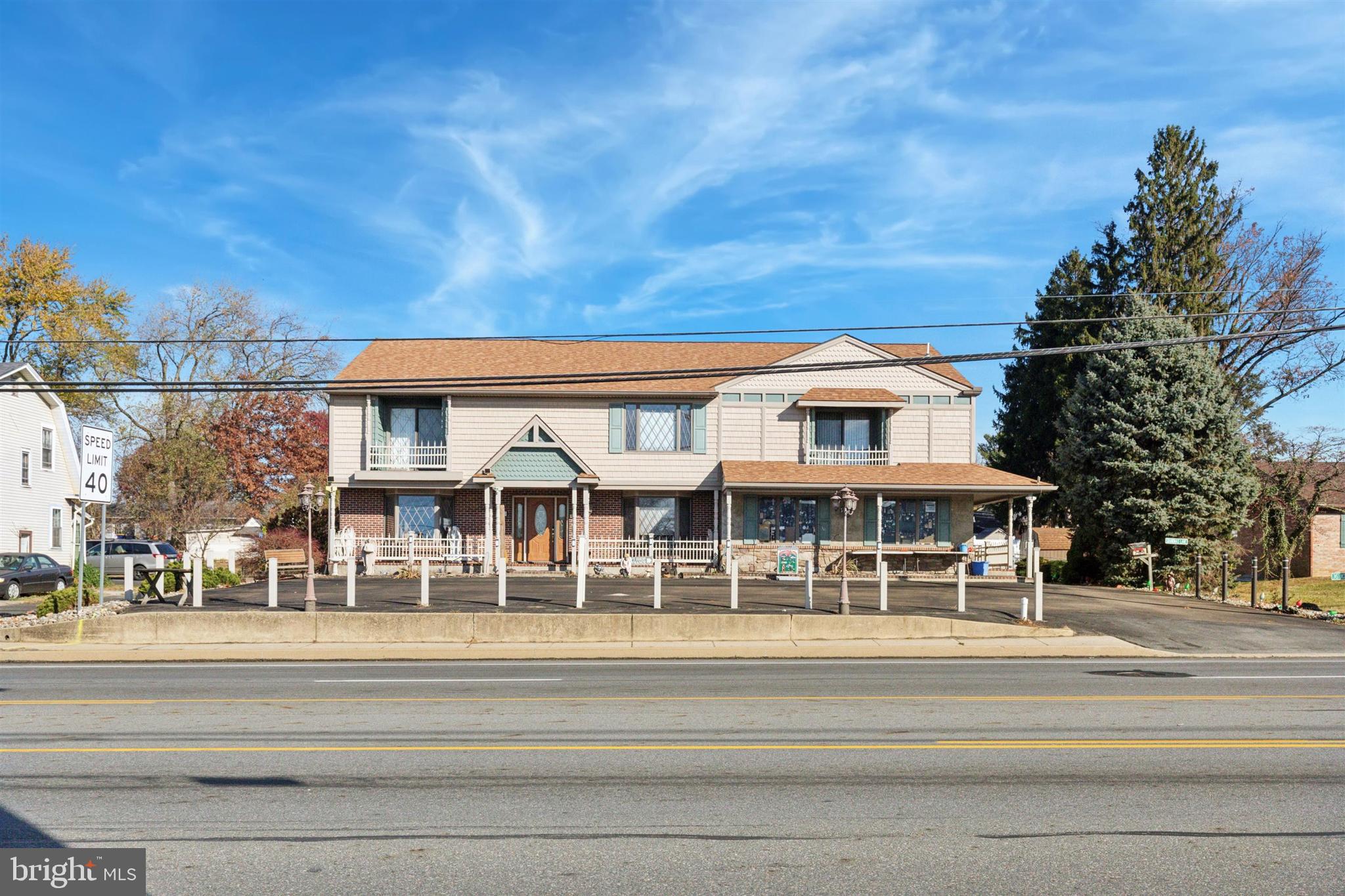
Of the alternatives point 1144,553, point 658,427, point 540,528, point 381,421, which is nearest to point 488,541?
point 540,528

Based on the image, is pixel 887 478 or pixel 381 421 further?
pixel 381 421

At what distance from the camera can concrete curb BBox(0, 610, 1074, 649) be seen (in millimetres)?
19391

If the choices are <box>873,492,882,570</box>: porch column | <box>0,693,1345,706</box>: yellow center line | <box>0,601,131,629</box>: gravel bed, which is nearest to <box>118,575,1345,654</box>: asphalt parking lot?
<box>0,601,131,629</box>: gravel bed

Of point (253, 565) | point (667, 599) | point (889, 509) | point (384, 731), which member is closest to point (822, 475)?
point (889, 509)

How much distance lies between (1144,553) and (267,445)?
4167 cm

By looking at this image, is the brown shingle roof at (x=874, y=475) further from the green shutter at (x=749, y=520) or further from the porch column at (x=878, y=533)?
the green shutter at (x=749, y=520)

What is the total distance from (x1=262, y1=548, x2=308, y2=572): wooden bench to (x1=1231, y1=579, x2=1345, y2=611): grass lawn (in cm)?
2830

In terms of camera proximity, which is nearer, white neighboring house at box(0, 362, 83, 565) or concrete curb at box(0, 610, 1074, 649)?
concrete curb at box(0, 610, 1074, 649)

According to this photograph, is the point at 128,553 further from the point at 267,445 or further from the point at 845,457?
the point at 845,457

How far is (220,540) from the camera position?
55.6 meters

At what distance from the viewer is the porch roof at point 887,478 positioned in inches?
1267

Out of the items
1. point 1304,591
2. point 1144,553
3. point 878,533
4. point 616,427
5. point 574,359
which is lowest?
point 1304,591

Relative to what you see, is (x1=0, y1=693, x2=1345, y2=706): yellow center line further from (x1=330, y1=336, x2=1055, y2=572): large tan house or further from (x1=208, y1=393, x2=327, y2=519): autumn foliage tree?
(x1=208, y1=393, x2=327, y2=519): autumn foliage tree

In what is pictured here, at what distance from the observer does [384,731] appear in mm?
9797
